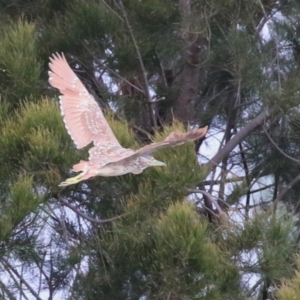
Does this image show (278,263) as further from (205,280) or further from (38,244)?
(38,244)

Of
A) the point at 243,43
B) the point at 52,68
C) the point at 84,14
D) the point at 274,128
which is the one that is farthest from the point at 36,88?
the point at 274,128

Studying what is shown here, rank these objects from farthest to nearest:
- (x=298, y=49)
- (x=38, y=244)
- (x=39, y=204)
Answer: (x=298, y=49) < (x=38, y=244) < (x=39, y=204)

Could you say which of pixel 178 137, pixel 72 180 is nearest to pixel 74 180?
pixel 72 180

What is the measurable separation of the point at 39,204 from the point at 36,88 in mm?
534

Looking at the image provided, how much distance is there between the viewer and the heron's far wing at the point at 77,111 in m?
3.02

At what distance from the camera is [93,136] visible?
3.03 meters

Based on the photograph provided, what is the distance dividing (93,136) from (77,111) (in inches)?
5.6

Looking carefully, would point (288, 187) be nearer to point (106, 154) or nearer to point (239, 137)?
point (239, 137)

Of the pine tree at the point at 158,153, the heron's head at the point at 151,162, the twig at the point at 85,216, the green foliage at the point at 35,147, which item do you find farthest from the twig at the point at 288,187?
the green foliage at the point at 35,147

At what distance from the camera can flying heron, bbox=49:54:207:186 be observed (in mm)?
2730

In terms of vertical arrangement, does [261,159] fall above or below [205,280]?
above

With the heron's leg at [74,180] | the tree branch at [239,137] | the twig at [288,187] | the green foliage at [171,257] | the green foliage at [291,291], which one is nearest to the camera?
the green foliage at [291,291]

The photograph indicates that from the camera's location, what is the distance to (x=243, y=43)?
354cm

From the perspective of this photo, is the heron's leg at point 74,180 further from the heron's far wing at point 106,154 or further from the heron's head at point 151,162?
the heron's head at point 151,162
